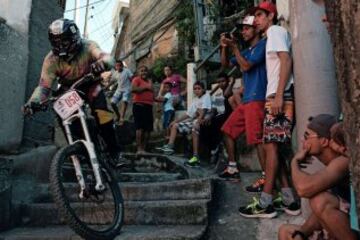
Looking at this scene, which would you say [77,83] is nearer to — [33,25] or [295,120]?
[295,120]

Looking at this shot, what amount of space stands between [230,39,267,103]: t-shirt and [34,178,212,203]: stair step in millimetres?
931

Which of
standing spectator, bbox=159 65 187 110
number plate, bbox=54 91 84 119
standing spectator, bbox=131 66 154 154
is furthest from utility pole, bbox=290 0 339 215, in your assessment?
standing spectator, bbox=159 65 187 110

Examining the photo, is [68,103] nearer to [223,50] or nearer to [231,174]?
[223,50]

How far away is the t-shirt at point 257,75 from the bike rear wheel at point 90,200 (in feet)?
4.80

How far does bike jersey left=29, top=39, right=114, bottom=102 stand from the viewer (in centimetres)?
400

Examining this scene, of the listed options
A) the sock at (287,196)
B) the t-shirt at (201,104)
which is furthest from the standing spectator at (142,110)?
the sock at (287,196)

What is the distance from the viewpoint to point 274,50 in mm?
3496

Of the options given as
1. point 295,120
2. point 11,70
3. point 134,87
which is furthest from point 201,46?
point 295,120

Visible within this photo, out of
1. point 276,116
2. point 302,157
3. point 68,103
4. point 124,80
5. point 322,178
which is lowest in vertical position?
point 322,178

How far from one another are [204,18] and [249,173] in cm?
657

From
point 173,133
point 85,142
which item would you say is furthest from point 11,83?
point 173,133

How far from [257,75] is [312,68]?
0.64 meters

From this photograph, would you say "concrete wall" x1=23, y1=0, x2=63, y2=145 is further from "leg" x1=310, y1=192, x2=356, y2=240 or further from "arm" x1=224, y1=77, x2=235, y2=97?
"leg" x1=310, y1=192, x2=356, y2=240

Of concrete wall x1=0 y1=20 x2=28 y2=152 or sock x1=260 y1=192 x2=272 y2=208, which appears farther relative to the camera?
concrete wall x1=0 y1=20 x2=28 y2=152
